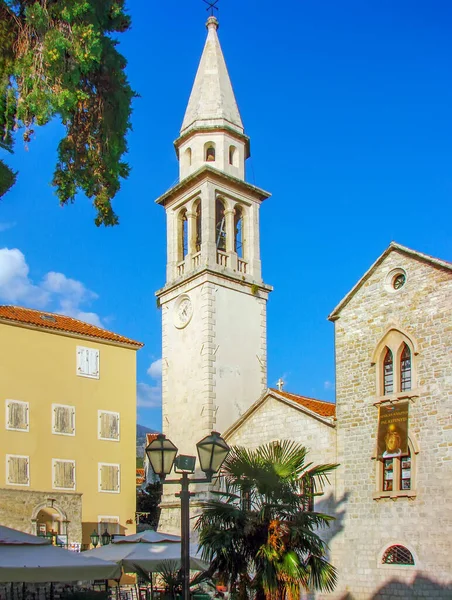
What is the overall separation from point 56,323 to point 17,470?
6.22m

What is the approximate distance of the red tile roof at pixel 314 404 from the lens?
23922mm

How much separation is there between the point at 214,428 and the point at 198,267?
5741 millimetres

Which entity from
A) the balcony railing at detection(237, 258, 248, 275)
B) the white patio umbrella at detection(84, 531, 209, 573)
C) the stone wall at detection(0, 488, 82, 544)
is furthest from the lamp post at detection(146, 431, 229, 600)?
the balcony railing at detection(237, 258, 248, 275)

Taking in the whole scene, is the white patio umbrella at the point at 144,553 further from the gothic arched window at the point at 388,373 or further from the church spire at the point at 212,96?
the church spire at the point at 212,96

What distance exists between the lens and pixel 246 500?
14.5 meters

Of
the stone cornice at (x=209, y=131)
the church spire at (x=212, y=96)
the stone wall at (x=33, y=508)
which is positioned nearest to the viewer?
the stone wall at (x=33, y=508)

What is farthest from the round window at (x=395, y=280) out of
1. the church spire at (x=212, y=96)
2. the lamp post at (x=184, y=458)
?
the lamp post at (x=184, y=458)

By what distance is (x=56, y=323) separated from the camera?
3020cm

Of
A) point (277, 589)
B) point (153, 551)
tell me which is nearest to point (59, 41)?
point (277, 589)

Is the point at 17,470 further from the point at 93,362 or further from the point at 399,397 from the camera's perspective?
the point at 399,397

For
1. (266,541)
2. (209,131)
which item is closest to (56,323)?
(209,131)

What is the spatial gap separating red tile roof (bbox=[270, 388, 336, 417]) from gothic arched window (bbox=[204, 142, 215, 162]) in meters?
9.83

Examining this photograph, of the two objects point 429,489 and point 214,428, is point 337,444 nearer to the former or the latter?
point 429,489

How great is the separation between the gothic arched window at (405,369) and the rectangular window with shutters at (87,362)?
44.3 feet
